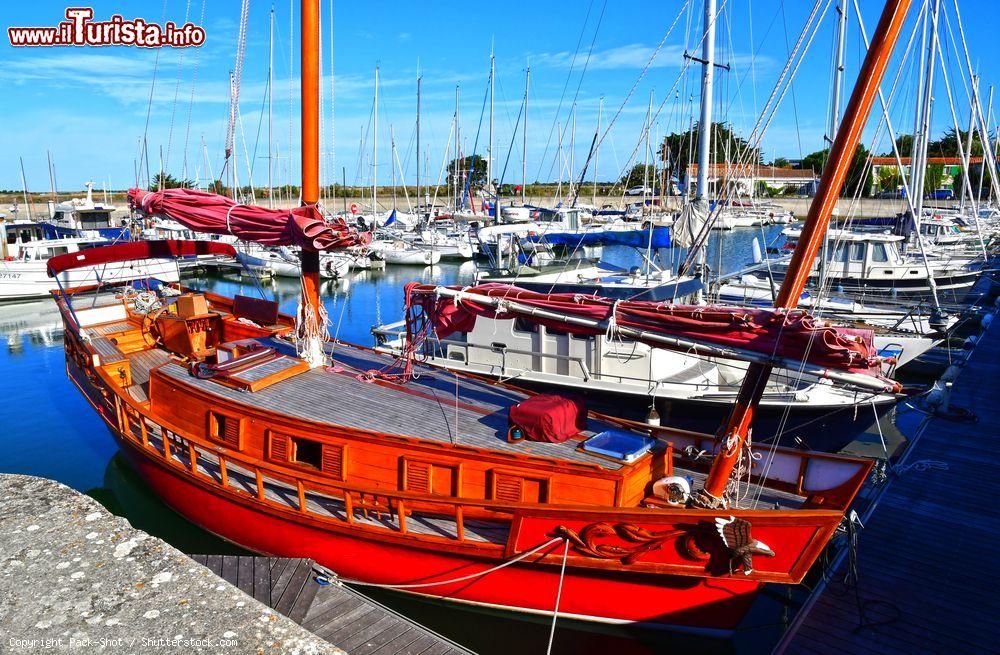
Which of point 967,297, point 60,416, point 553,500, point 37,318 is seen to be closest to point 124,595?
point 553,500

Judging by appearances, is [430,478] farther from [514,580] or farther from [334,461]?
[514,580]

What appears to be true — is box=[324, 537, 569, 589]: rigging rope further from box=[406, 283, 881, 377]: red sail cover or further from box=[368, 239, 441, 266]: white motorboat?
box=[368, 239, 441, 266]: white motorboat

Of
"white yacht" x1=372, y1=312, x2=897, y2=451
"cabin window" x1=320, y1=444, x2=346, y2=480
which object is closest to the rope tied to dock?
"cabin window" x1=320, y1=444, x2=346, y2=480

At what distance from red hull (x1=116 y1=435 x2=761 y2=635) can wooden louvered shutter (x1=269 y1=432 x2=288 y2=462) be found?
0.93m

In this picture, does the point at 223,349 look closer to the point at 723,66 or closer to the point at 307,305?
the point at 307,305

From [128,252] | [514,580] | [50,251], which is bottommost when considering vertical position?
[514,580]

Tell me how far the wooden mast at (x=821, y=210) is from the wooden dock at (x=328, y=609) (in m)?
4.08

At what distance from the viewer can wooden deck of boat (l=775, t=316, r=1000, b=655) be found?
7738 mm

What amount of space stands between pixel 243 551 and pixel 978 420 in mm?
15737

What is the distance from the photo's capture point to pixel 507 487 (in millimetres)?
9367

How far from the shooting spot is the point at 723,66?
19.0 metres

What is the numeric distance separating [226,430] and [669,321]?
25.1 feet

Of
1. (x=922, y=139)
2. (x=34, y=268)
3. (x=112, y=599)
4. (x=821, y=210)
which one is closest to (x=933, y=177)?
(x=922, y=139)

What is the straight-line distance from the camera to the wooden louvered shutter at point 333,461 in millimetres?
10086
